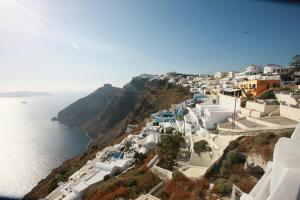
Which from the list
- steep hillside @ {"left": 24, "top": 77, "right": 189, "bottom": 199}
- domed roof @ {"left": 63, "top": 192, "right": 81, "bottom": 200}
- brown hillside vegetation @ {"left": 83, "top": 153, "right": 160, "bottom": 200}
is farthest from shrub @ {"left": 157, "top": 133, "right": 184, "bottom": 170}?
steep hillside @ {"left": 24, "top": 77, "right": 189, "bottom": 199}

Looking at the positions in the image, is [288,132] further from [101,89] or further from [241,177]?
[101,89]

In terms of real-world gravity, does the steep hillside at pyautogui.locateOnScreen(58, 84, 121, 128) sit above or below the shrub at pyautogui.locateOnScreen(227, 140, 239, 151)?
below

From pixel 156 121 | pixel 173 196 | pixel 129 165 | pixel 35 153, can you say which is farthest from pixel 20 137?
pixel 173 196

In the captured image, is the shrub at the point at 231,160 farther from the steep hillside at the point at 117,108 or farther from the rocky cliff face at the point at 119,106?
the rocky cliff face at the point at 119,106

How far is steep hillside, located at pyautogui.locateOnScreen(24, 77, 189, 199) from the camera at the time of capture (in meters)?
32.9

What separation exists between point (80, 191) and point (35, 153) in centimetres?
2783

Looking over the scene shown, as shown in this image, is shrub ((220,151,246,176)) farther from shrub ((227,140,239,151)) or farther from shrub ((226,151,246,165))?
shrub ((227,140,239,151))

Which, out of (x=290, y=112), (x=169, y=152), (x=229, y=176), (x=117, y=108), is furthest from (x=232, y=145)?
(x=117, y=108)

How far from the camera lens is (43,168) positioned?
91.7ft

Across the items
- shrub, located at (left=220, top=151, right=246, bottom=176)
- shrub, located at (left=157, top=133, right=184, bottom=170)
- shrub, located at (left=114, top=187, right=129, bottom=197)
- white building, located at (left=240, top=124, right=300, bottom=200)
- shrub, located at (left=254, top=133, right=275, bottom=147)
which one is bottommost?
shrub, located at (left=114, top=187, right=129, bottom=197)

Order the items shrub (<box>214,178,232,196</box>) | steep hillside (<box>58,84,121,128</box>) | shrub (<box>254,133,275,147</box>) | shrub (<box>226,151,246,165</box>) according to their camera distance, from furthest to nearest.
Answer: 1. steep hillside (<box>58,84,121,128</box>)
2. shrub (<box>254,133,275,147</box>)
3. shrub (<box>226,151,246,165</box>)
4. shrub (<box>214,178,232,196</box>)

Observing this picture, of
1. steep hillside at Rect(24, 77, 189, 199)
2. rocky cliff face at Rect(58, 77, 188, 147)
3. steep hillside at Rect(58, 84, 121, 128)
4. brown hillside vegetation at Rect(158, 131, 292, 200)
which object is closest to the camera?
brown hillside vegetation at Rect(158, 131, 292, 200)

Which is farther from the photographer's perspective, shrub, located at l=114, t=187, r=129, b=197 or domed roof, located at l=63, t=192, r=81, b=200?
domed roof, located at l=63, t=192, r=81, b=200

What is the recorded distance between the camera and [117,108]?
50844 mm
